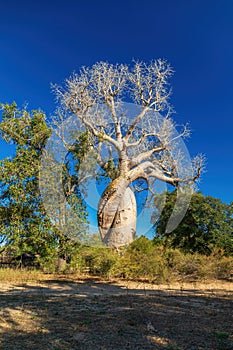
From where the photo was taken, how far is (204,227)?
46.8 feet

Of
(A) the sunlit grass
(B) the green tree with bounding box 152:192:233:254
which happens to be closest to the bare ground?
(A) the sunlit grass

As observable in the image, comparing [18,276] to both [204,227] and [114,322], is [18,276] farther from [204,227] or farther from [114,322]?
[204,227]

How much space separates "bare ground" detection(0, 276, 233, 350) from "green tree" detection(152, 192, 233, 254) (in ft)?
28.0

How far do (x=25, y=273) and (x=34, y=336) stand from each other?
636 cm

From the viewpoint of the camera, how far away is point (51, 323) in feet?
11.4

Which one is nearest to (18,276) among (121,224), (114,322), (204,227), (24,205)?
(24,205)

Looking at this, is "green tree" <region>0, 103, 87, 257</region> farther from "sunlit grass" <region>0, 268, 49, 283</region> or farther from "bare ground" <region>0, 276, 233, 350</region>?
"bare ground" <region>0, 276, 233, 350</region>

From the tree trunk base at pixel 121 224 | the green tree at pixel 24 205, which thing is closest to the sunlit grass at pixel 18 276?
the green tree at pixel 24 205

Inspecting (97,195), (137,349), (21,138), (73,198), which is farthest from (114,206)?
(137,349)

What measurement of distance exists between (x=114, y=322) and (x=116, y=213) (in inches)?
255

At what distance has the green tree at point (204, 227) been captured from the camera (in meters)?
13.6

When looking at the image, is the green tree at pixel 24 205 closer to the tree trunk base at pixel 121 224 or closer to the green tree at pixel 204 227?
the tree trunk base at pixel 121 224

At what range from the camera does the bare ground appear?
2.82 m

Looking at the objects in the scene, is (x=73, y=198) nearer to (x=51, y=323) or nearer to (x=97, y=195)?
(x=97, y=195)
